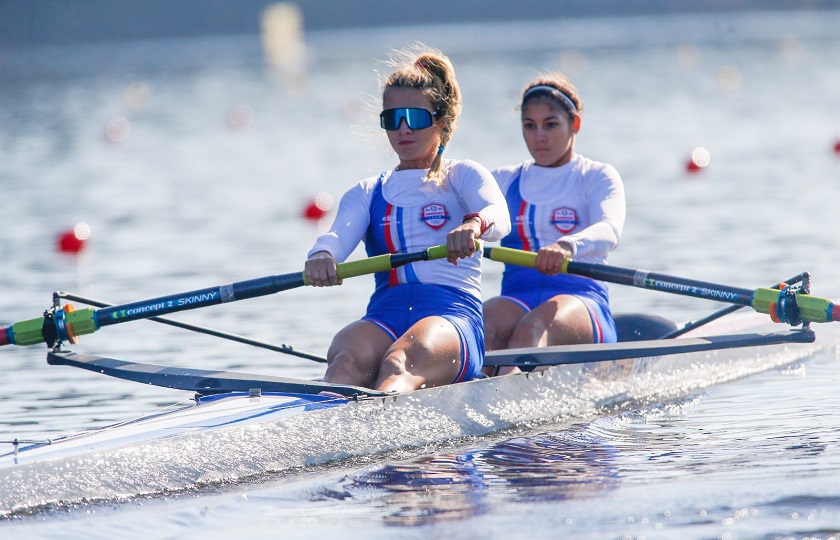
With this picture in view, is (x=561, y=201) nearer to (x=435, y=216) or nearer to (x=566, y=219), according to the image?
(x=566, y=219)

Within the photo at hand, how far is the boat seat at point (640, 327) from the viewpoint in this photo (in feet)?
27.1

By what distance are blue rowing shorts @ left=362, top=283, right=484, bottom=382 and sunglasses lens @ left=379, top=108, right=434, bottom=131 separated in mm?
770

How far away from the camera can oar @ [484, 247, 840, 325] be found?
Result: 22.4 feet

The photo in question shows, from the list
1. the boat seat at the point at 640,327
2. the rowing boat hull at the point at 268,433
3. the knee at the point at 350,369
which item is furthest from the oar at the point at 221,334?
the boat seat at the point at 640,327

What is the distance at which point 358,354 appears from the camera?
6469mm

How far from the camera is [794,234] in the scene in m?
13.8

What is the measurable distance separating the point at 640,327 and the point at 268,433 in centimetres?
305

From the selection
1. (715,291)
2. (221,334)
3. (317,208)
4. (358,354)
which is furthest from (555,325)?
(317,208)

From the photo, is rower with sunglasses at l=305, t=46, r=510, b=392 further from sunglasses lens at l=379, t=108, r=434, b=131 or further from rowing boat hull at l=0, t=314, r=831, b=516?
rowing boat hull at l=0, t=314, r=831, b=516

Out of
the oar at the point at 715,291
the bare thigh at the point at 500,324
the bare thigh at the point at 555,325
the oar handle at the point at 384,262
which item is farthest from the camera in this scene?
the bare thigh at the point at 500,324

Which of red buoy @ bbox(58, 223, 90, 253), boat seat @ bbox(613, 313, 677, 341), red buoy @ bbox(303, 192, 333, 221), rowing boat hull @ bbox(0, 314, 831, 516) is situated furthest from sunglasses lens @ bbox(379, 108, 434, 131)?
red buoy @ bbox(303, 192, 333, 221)

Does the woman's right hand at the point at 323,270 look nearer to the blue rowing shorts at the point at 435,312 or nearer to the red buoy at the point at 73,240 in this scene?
the blue rowing shorts at the point at 435,312

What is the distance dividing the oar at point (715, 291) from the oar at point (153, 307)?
2.58 feet

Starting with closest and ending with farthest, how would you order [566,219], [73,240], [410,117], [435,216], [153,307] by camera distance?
[410,117], [435,216], [153,307], [566,219], [73,240]
